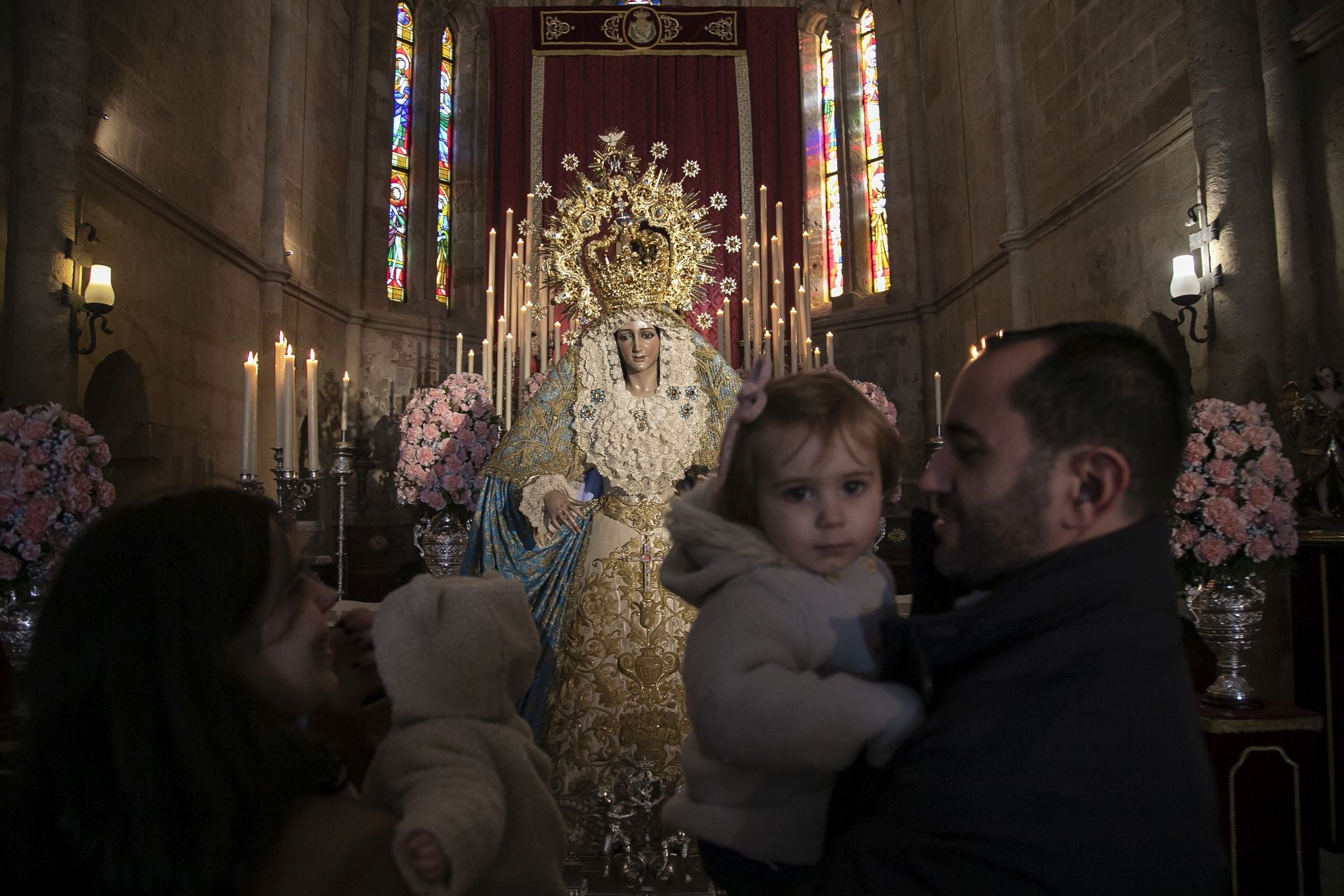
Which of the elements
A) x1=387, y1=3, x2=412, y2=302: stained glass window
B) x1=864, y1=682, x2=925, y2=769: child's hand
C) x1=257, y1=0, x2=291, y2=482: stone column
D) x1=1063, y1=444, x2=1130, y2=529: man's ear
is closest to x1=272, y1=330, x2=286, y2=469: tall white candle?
x1=864, y1=682, x2=925, y2=769: child's hand

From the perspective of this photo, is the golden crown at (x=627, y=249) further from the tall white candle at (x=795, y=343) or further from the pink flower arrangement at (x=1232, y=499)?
the pink flower arrangement at (x=1232, y=499)

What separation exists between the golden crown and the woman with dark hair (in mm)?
2828

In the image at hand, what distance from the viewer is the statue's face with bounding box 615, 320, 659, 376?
3572mm

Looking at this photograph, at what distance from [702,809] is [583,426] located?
2439 millimetres

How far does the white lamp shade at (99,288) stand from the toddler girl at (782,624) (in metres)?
5.36

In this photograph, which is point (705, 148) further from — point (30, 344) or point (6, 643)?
point (6, 643)

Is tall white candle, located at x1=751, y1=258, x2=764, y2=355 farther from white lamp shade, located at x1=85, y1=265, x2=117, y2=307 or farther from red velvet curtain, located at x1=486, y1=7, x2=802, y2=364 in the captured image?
red velvet curtain, located at x1=486, y1=7, x2=802, y2=364

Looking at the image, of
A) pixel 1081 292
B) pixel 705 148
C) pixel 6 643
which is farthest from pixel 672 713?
pixel 705 148

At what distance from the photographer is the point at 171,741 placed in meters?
0.97

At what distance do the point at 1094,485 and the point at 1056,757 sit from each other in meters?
0.32

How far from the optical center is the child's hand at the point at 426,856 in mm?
1004

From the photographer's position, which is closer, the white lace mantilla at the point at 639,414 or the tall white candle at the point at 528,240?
the white lace mantilla at the point at 639,414

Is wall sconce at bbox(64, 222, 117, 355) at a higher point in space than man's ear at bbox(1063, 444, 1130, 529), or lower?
higher

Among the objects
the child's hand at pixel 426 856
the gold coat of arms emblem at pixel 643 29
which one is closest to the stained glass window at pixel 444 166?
the gold coat of arms emblem at pixel 643 29
